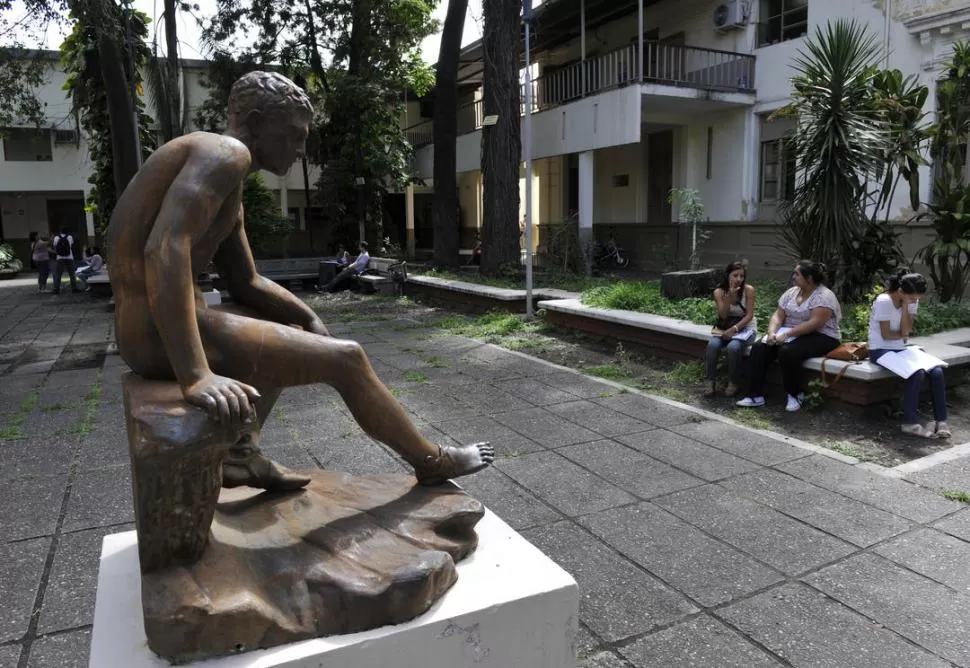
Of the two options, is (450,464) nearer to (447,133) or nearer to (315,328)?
(315,328)

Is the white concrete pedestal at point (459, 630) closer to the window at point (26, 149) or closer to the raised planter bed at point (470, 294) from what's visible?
the raised planter bed at point (470, 294)

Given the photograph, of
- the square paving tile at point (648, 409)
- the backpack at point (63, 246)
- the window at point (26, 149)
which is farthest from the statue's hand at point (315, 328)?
the window at point (26, 149)

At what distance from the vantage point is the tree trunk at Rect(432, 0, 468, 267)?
A: 14.8 meters

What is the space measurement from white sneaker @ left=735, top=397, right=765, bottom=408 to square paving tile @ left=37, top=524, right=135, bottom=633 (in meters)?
4.39

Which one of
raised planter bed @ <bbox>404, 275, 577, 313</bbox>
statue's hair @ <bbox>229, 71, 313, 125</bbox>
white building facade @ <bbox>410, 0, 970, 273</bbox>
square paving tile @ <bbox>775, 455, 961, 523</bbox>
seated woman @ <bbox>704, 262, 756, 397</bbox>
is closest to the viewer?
statue's hair @ <bbox>229, 71, 313, 125</bbox>

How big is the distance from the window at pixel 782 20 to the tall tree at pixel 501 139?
5.64 meters

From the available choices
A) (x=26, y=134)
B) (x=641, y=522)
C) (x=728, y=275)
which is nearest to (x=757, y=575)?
(x=641, y=522)

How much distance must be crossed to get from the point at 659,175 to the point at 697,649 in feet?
55.9

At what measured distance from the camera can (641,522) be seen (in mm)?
3510

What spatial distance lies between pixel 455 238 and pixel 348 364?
1355cm

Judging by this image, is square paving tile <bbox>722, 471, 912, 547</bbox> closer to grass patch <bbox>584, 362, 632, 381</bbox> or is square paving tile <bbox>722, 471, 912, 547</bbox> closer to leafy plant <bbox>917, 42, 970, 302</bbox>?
grass patch <bbox>584, 362, 632, 381</bbox>

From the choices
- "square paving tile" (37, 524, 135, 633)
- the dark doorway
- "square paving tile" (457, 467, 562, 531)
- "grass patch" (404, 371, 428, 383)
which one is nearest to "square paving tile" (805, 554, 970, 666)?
"square paving tile" (457, 467, 562, 531)

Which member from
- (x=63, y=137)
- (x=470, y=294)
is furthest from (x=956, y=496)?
(x=63, y=137)

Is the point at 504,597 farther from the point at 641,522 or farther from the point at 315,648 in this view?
the point at 641,522
